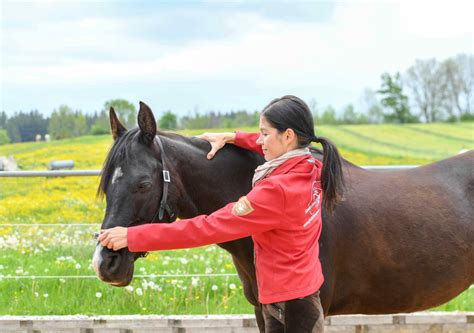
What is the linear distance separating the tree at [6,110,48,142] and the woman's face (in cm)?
983

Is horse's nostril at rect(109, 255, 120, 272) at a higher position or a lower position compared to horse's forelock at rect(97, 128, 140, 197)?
lower

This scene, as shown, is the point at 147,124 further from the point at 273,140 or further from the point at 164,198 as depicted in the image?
the point at 273,140

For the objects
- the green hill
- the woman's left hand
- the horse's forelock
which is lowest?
the green hill

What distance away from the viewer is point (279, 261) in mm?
2604

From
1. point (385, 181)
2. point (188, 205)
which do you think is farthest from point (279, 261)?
point (385, 181)

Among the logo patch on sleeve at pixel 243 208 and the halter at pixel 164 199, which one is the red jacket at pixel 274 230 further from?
the halter at pixel 164 199

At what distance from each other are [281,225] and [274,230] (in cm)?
6

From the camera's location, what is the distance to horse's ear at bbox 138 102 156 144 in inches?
117

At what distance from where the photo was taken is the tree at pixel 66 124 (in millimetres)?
17170

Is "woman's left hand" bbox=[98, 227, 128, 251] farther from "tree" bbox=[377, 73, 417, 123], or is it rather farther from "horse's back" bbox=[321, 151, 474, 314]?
"tree" bbox=[377, 73, 417, 123]

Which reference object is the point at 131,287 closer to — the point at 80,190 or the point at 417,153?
the point at 80,190

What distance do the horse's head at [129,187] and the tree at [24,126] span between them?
9.29 meters

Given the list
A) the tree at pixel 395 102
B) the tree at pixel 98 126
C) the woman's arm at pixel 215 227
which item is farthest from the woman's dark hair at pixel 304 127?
the tree at pixel 395 102

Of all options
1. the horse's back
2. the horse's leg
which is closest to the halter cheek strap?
the horse's leg
